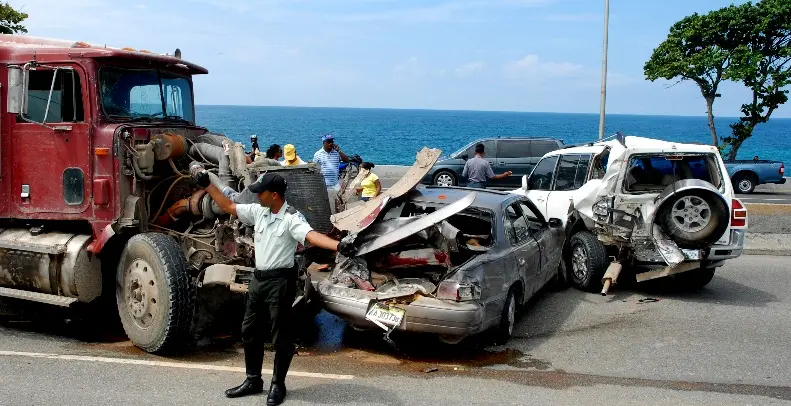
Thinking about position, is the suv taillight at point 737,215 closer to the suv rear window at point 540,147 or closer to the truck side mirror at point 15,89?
the truck side mirror at point 15,89

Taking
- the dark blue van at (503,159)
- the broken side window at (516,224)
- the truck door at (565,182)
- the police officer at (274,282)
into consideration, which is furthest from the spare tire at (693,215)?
the dark blue van at (503,159)

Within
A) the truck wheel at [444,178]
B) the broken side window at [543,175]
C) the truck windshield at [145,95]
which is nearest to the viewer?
the truck windshield at [145,95]

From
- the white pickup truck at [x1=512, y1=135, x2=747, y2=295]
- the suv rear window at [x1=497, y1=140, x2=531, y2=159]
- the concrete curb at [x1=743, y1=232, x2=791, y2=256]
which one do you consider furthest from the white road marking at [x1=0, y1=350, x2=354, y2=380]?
the suv rear window at [x1=497, y1=140, x2=531, y2=159]

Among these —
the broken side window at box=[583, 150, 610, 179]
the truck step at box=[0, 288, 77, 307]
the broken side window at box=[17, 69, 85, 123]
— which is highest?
the broken side window at box=[17, 69, 85, 123]

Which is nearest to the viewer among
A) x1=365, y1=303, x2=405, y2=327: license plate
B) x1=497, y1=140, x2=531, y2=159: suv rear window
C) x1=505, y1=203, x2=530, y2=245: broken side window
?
x1=365, y1=303, x2=405, y2=327: license plate

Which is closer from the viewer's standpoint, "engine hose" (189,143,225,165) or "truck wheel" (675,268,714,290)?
"engine hose" (189,143,225,165)

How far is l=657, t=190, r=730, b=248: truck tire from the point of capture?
9023 millimetres

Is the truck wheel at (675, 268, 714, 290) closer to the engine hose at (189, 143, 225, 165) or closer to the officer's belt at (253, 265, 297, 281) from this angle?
the engine hose at (189, 143, 225, 165)

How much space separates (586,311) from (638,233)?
1411mm

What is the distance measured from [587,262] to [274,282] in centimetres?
536

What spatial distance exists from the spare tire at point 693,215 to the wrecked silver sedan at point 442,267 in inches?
60.8

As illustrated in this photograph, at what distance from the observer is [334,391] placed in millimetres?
5980

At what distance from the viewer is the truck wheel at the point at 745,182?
966 inches

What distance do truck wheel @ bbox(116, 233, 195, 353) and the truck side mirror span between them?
1736 millimetres
